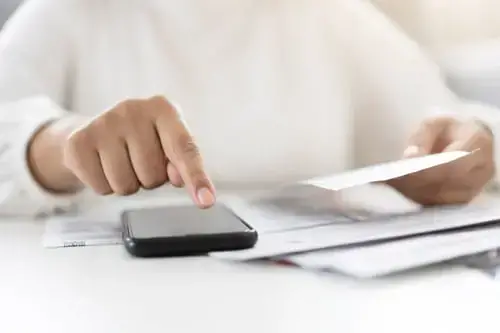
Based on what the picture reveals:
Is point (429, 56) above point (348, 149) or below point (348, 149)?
above

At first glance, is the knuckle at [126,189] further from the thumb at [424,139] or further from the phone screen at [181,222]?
the thumb at [424,139]

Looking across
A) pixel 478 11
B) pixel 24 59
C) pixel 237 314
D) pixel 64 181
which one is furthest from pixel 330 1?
pixel 237 314

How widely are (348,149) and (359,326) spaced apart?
74 cm

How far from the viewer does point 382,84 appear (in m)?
1.16

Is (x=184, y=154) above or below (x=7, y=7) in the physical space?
below

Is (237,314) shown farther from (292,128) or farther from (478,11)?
(478,11)

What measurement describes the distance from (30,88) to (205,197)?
1.37 feet

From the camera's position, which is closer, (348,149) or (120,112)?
(120,112)

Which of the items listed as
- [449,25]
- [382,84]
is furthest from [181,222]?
[449,25]

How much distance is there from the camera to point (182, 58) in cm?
105

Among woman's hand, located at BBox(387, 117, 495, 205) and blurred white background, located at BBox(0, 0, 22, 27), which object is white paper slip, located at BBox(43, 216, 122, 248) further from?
blurred white background, located at BBox(0, 0, 22, 27)

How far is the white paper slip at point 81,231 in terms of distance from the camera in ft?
2.01

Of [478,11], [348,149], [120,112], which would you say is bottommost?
[348,149]

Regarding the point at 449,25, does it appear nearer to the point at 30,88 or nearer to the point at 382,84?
the point at 382,84
